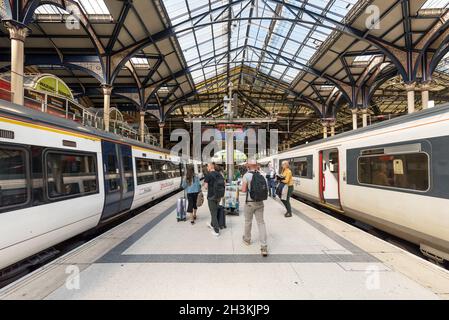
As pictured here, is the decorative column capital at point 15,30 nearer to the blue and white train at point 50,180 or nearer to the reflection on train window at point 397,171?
the blue and white train at point 50,180

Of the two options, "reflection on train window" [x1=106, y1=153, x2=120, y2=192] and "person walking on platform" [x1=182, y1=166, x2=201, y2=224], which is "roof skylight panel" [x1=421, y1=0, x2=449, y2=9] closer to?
"person walking on platform" [x1=182, y1=166, x2=201, y2=224]

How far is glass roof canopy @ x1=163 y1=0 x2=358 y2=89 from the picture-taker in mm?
14766

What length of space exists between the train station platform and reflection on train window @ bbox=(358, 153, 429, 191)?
1253 millimetres

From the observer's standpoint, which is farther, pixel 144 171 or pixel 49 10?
pixel 49 10

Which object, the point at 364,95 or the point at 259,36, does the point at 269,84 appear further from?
the point at 364,95

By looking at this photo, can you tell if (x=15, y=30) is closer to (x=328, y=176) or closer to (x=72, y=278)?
(x=72, y=278)

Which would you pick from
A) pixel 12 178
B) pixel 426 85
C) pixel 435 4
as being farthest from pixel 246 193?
pixel 426 85

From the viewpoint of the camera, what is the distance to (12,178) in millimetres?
3348

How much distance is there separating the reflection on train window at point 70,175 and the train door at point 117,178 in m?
0.61

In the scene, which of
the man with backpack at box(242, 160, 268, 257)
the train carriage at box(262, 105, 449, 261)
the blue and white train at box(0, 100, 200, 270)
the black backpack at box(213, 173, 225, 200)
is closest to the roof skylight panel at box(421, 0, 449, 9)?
the train carriage at box(262, 105, 449, 261)

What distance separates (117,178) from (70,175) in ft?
6.61

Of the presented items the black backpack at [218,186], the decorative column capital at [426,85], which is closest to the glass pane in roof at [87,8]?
the black backpack at [218,186]

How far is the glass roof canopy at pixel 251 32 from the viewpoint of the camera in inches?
581

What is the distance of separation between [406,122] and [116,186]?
7104 millimetres
